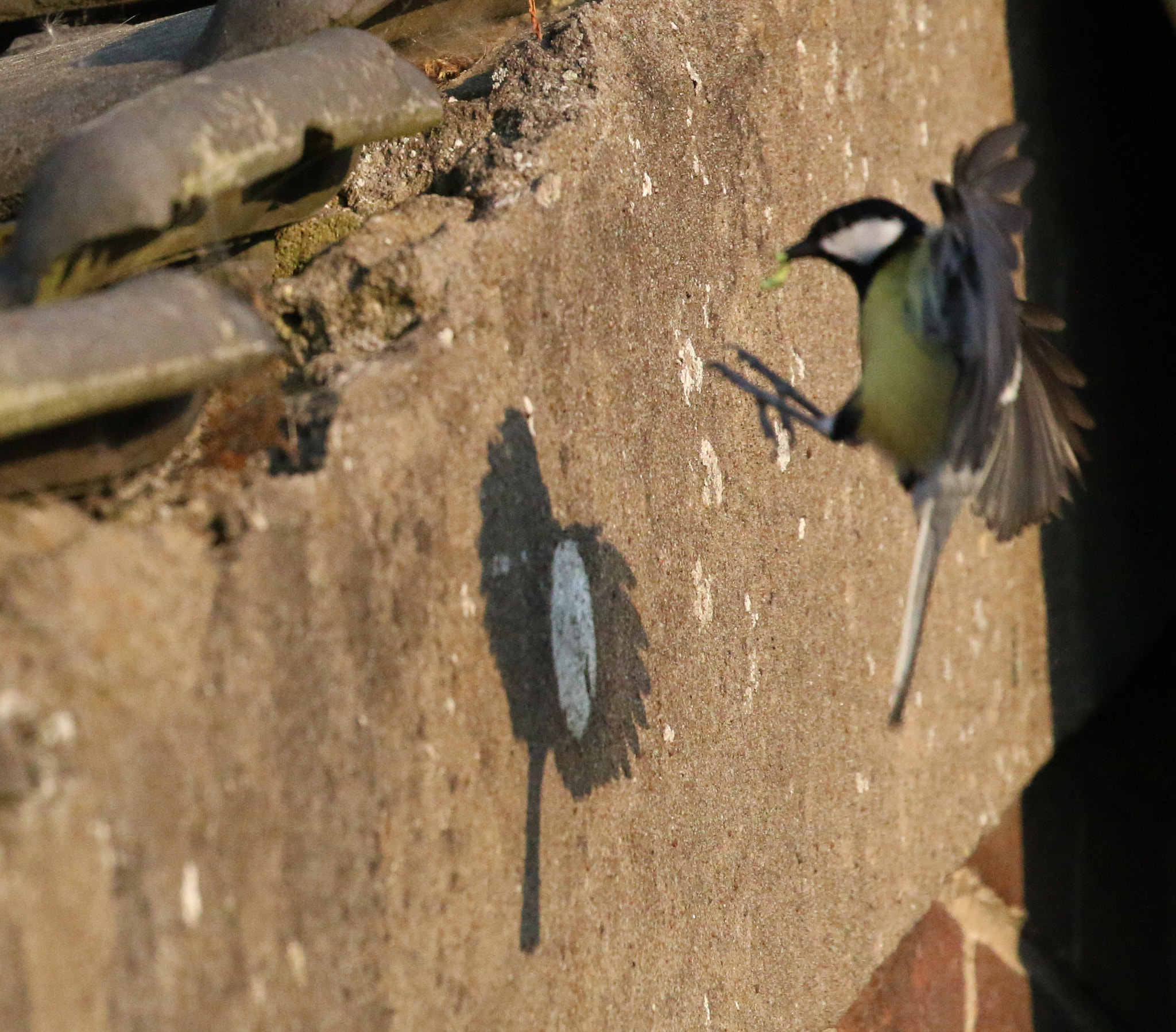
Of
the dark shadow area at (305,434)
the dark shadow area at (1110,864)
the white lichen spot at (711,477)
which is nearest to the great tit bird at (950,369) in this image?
the white lichen spot at (711,477)

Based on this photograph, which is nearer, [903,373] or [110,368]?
[110,368]

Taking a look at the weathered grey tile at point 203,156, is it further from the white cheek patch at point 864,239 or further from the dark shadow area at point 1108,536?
the dark shadow area at point 1108,536

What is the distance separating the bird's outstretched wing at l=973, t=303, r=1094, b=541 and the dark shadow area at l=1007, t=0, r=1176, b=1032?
4.72ft

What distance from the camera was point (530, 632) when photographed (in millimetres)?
1562

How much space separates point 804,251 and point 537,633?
82 centimetres

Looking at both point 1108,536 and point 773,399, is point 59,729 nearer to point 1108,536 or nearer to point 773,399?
point 773,399

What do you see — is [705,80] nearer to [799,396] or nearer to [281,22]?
[799,396]

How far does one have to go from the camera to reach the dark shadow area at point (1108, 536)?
11.9 feet

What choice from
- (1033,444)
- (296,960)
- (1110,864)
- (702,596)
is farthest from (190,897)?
(1110,864)

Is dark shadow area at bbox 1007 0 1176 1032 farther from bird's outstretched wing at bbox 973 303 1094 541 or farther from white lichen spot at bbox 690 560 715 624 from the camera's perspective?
white lichen spot at bbox 690 560 715 624

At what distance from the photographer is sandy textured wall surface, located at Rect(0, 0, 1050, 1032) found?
3.32 ft

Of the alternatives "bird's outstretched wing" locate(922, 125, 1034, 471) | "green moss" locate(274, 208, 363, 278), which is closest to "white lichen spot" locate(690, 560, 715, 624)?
"bird's outstretched wing" locate(922, 125, 1034, 471)

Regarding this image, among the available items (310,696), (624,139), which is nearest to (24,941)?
(310,696)

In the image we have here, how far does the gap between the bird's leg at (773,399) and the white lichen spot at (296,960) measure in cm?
120
